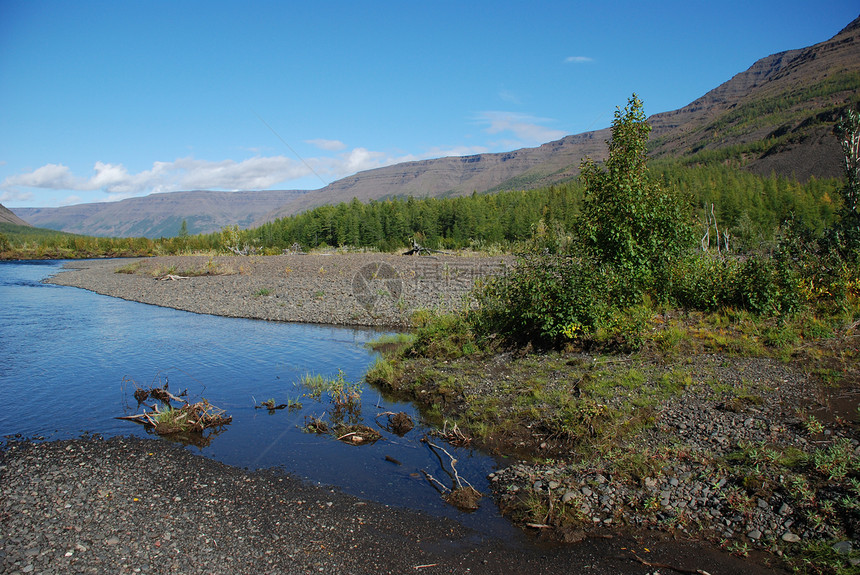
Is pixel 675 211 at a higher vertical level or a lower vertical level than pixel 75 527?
higher

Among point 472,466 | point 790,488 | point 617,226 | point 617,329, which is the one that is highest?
point 617,226

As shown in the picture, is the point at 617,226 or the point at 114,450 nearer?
the point at 114,450

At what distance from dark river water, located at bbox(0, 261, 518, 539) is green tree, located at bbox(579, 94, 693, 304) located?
333 inches

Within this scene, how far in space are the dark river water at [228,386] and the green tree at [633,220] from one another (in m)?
8.45

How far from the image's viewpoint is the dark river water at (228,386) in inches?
387

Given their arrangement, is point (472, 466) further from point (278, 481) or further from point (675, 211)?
point (675, 211)

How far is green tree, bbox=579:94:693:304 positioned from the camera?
15.9 meters

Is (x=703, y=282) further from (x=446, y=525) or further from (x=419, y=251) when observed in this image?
(x=419, y=251)

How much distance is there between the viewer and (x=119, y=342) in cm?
2134

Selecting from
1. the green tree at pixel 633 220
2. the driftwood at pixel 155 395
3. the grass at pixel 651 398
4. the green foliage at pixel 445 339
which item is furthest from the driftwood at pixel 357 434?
the green tree at pixel 633 220

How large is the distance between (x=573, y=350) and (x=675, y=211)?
5.82m

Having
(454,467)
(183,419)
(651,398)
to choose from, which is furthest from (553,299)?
(183,419)

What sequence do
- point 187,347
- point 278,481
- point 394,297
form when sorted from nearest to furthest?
point 278,481 < point 187,347 < point 394,297

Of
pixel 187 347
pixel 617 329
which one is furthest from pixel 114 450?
pixel 617 329
